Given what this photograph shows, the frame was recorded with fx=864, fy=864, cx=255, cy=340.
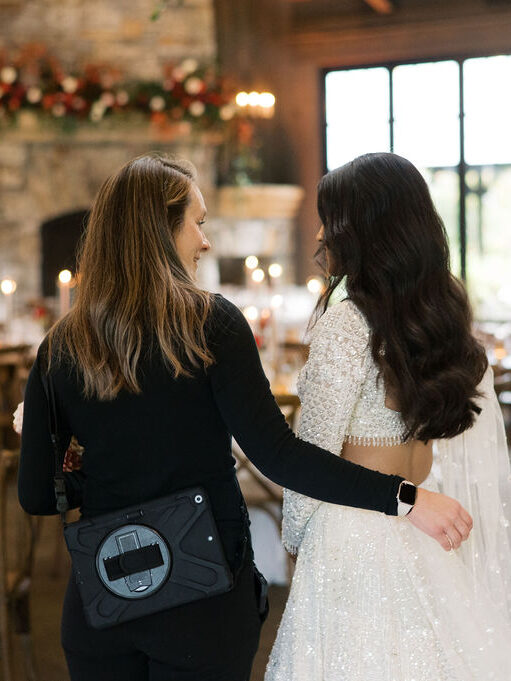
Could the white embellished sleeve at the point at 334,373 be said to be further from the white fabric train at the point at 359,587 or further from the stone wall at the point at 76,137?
the stone wall at the point at 76,137

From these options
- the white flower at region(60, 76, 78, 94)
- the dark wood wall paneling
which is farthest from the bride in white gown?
the dark wood wall paneling

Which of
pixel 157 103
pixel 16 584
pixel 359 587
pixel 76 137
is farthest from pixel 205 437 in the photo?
pixel 76 137

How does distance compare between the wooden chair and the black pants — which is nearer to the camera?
the black pants

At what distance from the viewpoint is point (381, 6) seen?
824cm

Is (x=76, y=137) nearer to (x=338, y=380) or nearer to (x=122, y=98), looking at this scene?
(x=122, y=98)

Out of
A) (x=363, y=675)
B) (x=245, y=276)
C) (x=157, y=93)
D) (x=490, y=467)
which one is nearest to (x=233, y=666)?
(x=363, y=675)

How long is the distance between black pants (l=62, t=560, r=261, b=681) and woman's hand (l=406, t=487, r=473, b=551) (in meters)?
0.28

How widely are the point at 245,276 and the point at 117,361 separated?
733cm

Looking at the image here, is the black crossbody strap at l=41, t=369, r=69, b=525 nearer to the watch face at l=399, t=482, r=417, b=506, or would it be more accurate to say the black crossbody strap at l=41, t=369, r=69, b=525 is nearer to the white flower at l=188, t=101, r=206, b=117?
the watch face at l=399, t=482, r=417, b=506

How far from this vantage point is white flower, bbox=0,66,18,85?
7.06m

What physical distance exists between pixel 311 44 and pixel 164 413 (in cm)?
828

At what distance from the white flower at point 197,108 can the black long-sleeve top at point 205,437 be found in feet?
20.7

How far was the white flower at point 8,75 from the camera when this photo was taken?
706cm

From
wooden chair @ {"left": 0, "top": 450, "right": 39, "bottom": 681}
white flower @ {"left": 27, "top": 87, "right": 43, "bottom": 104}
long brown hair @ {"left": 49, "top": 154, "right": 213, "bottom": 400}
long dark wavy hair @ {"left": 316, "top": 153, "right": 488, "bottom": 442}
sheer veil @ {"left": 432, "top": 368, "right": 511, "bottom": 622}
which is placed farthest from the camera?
white flower @ {"left": 27, "top": 87, "right": 43, "bottom": 104}
